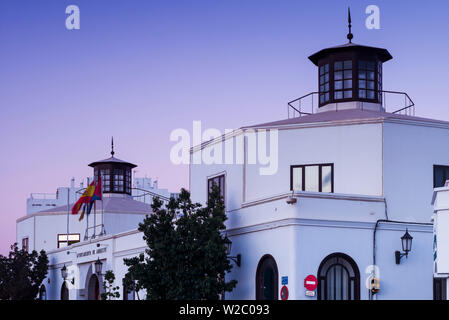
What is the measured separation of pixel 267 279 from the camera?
25.3 metres

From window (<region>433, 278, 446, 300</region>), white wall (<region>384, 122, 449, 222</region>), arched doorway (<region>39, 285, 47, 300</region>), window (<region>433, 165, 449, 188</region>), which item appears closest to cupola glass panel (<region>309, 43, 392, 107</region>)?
white wall (<region>384, 122, 449, 222</region>)

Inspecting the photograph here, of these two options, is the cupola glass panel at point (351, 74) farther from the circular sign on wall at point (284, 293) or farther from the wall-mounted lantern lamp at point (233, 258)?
the circular sign on wall at point (284, 293)

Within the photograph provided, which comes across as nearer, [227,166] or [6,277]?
[227,166]

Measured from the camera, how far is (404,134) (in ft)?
89.1

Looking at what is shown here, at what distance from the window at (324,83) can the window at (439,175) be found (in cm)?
632

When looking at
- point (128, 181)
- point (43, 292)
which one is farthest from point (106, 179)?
point (43, 292)

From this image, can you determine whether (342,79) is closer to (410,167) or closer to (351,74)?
(351,74)

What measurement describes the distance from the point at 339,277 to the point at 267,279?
2277 millimetres

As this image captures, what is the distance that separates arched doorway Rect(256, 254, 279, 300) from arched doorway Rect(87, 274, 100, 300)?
55.5ft

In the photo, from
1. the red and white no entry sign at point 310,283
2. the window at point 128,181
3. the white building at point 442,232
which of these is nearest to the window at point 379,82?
the red and white no entry sign at point 310,283
